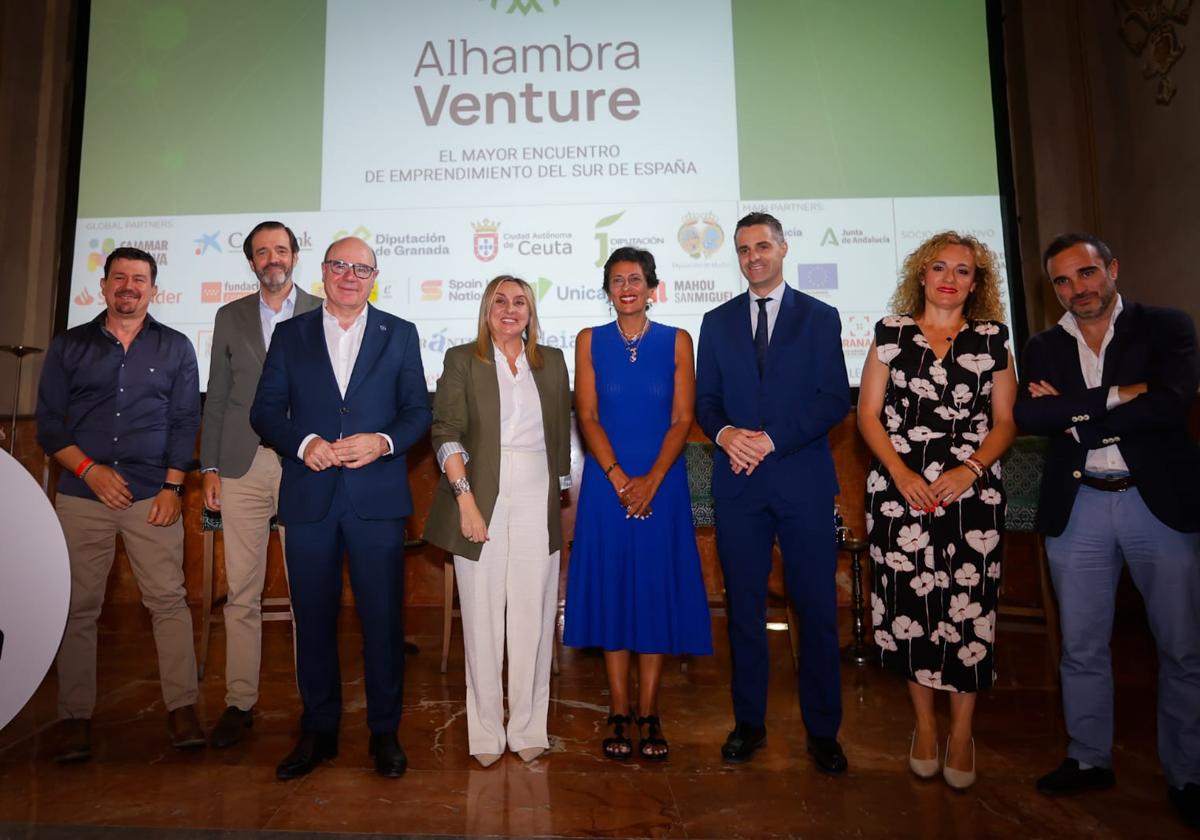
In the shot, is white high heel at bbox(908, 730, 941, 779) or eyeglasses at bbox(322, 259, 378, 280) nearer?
white high heel at bbox(908, 730, 941, 779)

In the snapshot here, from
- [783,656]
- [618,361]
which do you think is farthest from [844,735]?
[618,361]

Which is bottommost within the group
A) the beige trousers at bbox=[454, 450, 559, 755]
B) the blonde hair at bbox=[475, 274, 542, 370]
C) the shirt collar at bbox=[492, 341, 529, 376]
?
the beige trousers at bbox=[454, 450, 559, 755]

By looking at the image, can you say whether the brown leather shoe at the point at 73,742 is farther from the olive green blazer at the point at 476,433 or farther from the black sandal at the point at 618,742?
the black sandal at the point at 618,742

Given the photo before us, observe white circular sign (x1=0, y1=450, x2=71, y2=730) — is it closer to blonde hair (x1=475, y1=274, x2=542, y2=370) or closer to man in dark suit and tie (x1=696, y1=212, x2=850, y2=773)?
blonde hair (x1=475, y1=274, x2=542, y2=370)

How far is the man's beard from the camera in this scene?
2850 millimetres

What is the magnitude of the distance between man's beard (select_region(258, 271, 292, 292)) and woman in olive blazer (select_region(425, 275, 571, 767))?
35.6 inches

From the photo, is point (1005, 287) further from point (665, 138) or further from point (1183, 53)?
point (665, 138)

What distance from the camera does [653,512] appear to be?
244 cm

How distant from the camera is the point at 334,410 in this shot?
7.72ft

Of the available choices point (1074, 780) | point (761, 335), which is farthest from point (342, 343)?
point (1074, 780)

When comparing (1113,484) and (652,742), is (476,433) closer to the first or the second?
(652,742)

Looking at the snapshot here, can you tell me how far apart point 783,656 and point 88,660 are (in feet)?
9.63

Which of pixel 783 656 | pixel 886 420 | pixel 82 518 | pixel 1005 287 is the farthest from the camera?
pixel 1005 287

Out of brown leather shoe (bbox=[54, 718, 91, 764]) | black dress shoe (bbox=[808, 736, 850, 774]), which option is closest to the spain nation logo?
brown leather shoe (bbox=[54, 718, 91, 764])
